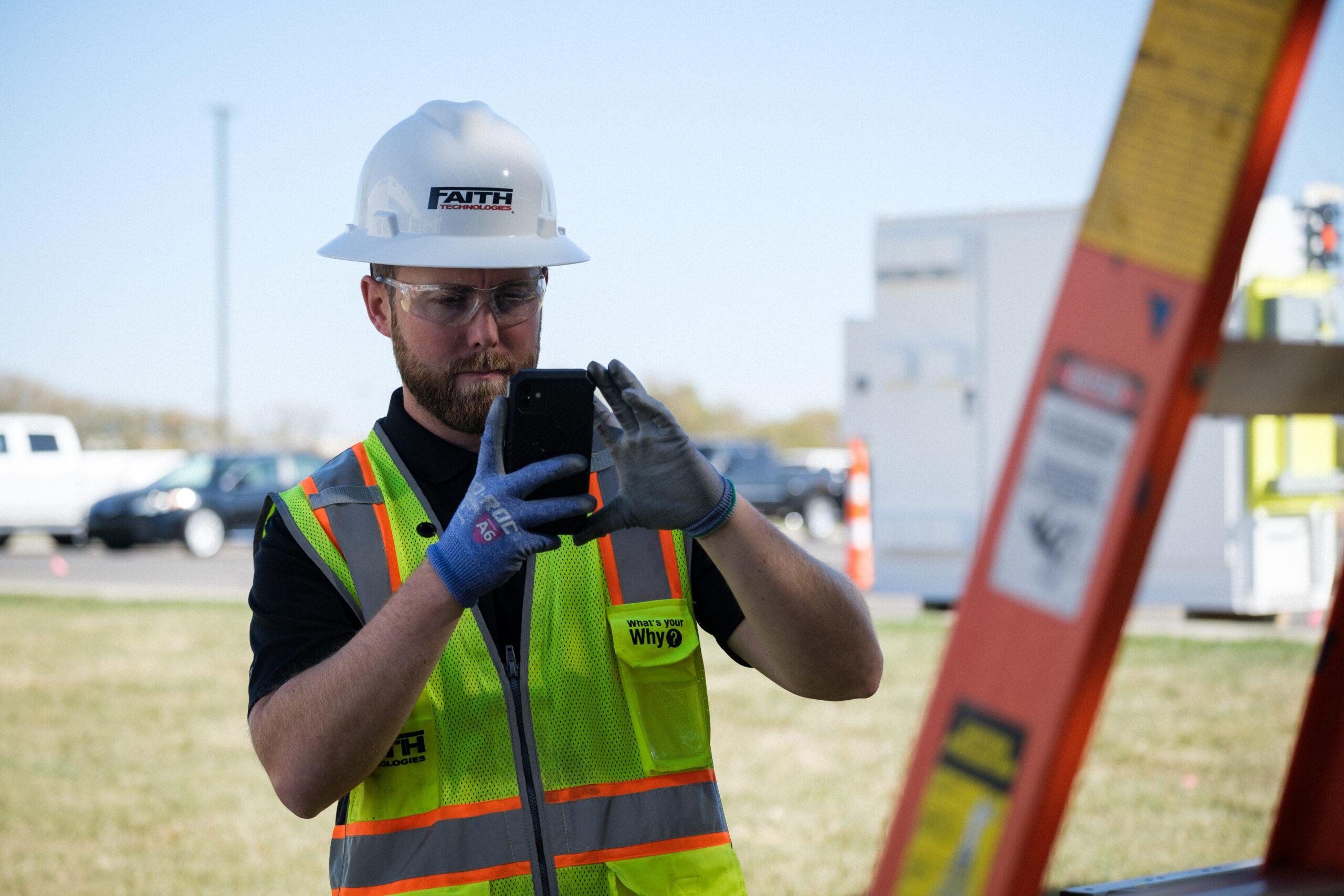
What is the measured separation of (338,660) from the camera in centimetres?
185

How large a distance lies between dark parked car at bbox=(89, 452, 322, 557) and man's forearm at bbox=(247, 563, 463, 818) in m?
17.6

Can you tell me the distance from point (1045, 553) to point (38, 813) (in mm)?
6115

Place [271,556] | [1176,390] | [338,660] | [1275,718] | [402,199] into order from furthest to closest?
1. [1275,718]
2. [402,199]
3. [271,556]
4. [338,660]
5. [1176,390]

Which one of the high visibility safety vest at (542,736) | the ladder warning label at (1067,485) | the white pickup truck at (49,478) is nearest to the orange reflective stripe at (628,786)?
the high visibility safety vest at (542,736)

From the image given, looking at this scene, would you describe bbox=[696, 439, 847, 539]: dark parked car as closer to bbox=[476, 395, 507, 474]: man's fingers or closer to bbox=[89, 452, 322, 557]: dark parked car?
bbox=[89, 452, 322, 557]: dark parked car

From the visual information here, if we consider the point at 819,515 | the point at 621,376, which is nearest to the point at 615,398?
the point at 621,376

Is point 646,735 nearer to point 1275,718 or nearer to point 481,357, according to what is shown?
point 481,357

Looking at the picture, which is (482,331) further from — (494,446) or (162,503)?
(162,503)

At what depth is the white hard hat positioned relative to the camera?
2346mm

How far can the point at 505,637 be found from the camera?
208cm

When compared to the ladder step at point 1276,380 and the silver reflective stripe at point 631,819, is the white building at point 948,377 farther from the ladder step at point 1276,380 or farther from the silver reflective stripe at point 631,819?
the ladder step at point 1276,380

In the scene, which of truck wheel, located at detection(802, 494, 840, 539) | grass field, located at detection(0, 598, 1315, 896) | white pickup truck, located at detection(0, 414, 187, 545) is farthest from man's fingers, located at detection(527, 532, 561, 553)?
truck wheel, located at detection(802, 494, 840, 539)

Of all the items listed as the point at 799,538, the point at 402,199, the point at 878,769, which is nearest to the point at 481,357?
the point at 402,199

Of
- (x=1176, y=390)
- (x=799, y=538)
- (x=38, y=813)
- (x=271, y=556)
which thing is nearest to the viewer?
(x=1176, y=390)
